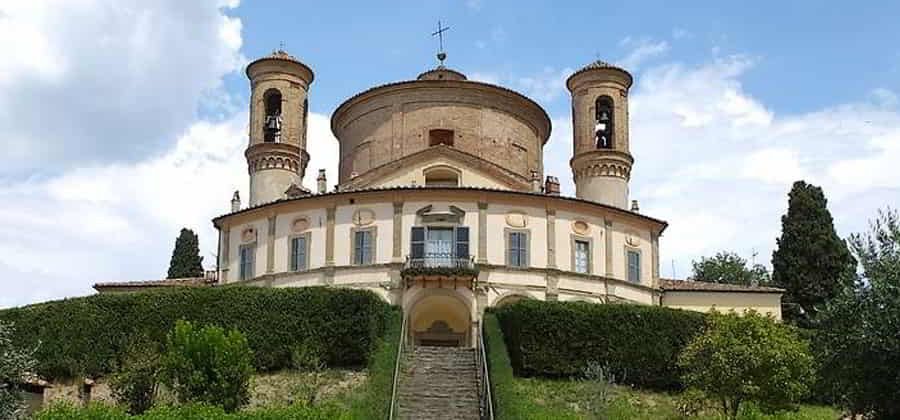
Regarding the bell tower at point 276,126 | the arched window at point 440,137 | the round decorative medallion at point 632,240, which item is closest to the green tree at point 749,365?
the round decorative medallion at point 632,240

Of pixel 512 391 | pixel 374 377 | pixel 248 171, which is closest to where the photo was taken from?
pixel 512 391

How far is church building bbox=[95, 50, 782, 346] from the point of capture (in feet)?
143

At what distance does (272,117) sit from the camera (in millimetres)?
54469

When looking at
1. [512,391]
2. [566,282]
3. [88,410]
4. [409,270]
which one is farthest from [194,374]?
[566,282]

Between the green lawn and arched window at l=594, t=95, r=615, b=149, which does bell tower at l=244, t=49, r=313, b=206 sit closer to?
arched window at l=594, t=95, r=615, b=149

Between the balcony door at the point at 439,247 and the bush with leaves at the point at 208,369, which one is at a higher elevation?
the balcony door at the point at 439,247

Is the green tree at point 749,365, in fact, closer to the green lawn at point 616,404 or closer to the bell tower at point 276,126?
the green lawn at point 616,404

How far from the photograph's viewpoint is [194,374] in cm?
2847

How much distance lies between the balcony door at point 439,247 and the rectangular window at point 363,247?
2.14 m

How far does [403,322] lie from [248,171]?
17822 millimetres

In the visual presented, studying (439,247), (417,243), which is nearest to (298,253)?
(417,243)

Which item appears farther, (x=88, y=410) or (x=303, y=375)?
(x=303, y=375)

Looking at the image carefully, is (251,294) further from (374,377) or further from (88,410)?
(88,410)

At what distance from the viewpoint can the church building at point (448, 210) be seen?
143 ft
